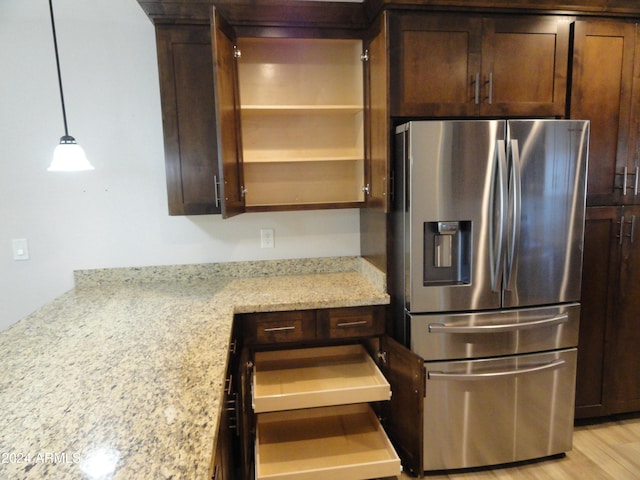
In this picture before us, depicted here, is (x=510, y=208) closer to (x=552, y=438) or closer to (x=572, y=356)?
(x=572, y=356)

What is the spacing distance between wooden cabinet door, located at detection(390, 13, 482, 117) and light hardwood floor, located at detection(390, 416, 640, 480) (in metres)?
1.77

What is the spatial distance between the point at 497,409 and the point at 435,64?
167cm

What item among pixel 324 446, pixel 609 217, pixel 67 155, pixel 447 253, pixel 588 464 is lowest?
pixel 588 464

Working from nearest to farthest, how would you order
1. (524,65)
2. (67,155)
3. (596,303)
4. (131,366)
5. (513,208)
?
(131,366)
(67,155)
(513,208)
(524,65)
(596,303)

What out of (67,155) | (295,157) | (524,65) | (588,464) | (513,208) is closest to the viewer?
(67,155)

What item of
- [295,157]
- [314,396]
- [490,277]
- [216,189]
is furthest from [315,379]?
[295,157]

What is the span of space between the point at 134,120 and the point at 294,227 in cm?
106

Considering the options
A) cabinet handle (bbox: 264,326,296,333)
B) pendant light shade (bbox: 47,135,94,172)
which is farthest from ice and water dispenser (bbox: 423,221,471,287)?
pendant light shade (bbox: 47,135,94,172)

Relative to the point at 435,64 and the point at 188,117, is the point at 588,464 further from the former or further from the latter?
the point at 188,117

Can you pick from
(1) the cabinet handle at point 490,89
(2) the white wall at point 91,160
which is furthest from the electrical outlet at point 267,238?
(1) the cabinet handle at point 490,89

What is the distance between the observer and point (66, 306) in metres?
1.80

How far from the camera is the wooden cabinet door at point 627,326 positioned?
2004 mm

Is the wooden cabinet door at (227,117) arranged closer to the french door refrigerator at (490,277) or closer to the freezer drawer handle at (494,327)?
the french door refrigerator at (490,277)

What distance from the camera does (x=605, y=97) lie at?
6.24 ft
